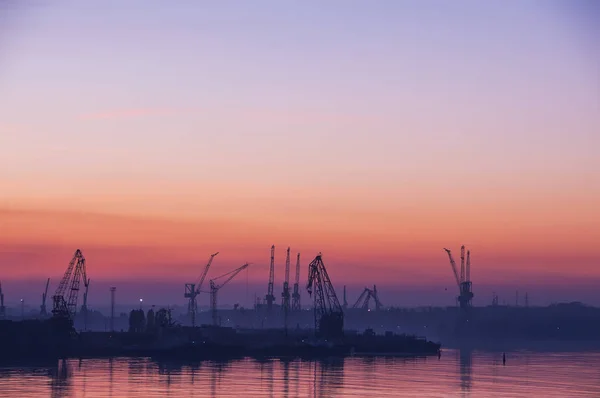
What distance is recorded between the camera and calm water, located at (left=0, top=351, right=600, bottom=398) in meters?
109

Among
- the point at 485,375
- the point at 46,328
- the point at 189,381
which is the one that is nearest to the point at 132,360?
the point at 46,328

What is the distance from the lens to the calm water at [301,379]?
357 feet

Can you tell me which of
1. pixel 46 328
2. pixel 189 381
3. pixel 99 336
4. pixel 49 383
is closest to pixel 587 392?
pixel 189 381

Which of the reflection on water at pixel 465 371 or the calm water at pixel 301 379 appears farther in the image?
the reflection on water at pixel 465 371

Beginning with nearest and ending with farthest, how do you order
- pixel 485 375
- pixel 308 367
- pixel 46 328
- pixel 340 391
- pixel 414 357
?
pixel 340 391 → pixel 485 375 → pixel 308 367 → pixel 46 328 → pixel 414 357

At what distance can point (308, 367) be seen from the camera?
6152 inches

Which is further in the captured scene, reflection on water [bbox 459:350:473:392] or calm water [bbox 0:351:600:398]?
reflection on water [bbox 459:350:473:392]

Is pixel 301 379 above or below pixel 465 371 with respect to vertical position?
below

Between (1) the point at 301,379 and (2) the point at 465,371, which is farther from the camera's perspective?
(2) the point at 465,371

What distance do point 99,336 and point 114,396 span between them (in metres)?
98.5

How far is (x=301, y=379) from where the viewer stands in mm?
129000

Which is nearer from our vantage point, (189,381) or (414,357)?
Answer: (189,381)

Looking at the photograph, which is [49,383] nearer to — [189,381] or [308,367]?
[189,381]

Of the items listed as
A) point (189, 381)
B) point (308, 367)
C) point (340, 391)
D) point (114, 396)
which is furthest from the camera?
point (308, 367)
